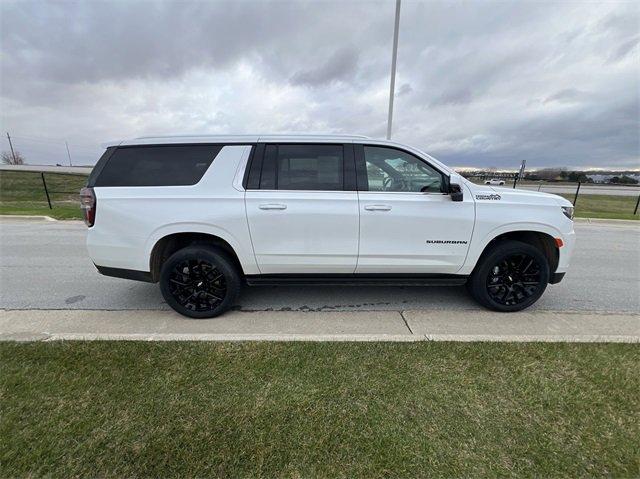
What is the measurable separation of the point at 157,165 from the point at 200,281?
1.32 metres

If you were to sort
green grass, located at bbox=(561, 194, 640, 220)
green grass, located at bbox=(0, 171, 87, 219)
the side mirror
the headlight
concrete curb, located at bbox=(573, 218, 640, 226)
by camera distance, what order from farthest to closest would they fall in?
1. green grass, located at bbox=(561, 194, 640, 220)
2. concrete curb, located at bbox=(573, 218, 640, 226)
3. green grass, located at bbox=(0, 171, 87, 219)
4. the headlight
5. the side mirror

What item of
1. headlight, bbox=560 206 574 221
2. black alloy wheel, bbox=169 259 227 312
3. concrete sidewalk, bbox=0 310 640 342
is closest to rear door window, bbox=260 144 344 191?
black alloy wheel, bbox=169 259 227 312

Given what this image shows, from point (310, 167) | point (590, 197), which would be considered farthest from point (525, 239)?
point (590, 197)

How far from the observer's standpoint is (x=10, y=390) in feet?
7.34

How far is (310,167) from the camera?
3.38m

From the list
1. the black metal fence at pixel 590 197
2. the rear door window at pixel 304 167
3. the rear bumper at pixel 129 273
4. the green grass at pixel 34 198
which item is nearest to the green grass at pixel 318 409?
the rear bumper at pixel 129 273

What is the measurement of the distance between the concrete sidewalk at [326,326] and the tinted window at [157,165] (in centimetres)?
148

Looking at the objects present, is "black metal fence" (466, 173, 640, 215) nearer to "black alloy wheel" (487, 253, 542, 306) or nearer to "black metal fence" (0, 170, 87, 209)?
"black alloy wheel" (487, 253, 542, 306)

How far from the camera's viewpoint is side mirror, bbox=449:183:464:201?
3.22 metres

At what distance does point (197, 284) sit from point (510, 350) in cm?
311

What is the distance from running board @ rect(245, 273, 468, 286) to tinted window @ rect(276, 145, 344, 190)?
0.99m

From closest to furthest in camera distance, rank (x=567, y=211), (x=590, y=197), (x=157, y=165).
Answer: (x=157, y=165), (x=567, y=211), (x=590, y=197)

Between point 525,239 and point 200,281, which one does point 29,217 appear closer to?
point 200,281

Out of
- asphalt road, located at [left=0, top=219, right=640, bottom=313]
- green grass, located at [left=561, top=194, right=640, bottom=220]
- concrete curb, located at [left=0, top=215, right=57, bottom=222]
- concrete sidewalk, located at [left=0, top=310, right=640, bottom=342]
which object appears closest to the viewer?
concrete sidewalk, located at [left=0, top=310, right=640, bottom=342]
